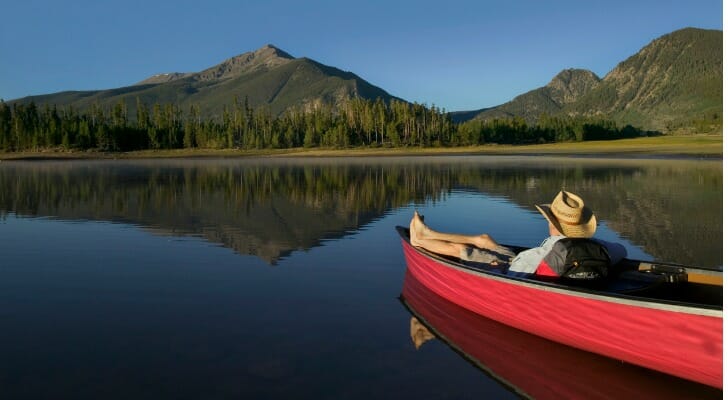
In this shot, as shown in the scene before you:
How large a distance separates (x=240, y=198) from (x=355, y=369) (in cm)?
2621

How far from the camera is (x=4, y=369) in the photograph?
8453 mm

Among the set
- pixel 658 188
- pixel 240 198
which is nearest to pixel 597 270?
pixel 240 198

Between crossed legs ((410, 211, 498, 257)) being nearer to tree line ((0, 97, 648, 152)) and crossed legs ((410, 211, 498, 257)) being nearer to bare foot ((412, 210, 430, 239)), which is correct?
bare foot ((412, 210, 430, 239))

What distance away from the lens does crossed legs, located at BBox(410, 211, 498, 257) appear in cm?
1320

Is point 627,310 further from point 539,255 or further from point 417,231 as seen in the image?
point 417,231

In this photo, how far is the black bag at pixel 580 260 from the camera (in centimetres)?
963

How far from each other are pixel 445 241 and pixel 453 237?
0.69 ft

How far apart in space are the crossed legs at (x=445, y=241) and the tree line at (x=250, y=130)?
5347 inches


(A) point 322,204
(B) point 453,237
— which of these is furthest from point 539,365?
(A) point 322,204

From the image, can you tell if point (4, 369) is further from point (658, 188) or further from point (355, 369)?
point (658, 188)

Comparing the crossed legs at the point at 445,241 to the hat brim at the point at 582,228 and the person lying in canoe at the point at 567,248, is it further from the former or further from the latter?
the hat brim at the point at 582,228

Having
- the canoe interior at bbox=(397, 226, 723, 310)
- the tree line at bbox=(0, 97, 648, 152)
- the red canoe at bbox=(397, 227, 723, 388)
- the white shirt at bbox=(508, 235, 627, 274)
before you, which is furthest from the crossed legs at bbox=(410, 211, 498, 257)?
the tree line at bbox=(0, 97, 648, 152)

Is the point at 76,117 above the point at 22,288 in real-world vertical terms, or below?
above

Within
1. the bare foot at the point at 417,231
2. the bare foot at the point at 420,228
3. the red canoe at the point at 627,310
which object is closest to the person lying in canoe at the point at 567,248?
the red canoe at the point at 627,310
